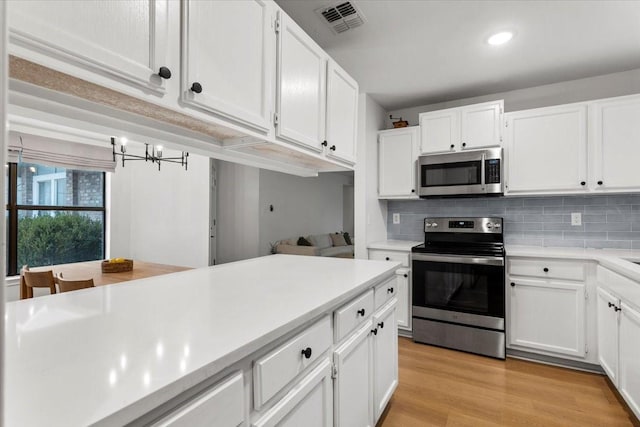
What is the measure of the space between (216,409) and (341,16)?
2.18 meters

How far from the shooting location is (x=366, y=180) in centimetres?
330

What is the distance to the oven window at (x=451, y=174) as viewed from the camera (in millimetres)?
2959

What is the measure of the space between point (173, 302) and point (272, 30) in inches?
46.7

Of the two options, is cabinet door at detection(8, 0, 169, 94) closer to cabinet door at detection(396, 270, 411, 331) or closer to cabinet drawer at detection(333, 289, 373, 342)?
cabinet drawer at detection(333, 289, 373, 342)

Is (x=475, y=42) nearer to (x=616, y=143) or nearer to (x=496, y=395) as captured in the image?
(x=616, y=143)

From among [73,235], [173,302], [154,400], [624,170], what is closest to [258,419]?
[154,400]

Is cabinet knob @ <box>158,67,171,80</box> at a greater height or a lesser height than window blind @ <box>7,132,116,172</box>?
lesser

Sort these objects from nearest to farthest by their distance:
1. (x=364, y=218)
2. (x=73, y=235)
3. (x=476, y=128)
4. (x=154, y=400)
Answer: (x=154, y=400), (x=476, y=128), (x=364, y=218), (x=73, y=235)

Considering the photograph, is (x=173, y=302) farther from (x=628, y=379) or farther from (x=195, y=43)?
(x=628, y=379)

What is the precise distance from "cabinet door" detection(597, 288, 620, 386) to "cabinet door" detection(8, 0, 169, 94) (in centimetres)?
281

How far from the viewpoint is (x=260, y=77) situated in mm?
1316

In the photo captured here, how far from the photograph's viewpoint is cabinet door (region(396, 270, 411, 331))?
307cm

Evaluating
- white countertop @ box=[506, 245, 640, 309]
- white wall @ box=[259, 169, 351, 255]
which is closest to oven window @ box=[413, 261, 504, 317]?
white countertop @ box=[506, 245, 640, 309]

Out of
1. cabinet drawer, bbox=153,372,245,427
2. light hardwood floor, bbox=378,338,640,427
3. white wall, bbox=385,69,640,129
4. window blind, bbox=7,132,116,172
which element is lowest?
light hardwood floor, bbox=378,338,640,427
